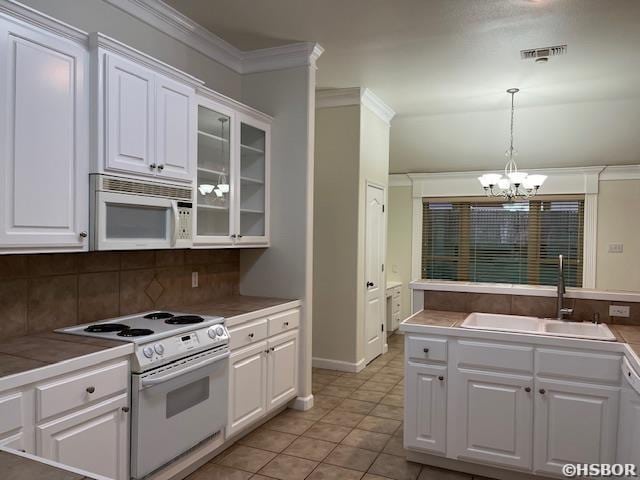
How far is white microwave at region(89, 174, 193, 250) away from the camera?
2385 millimetres

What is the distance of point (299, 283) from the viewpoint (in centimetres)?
384

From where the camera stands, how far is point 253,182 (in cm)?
382

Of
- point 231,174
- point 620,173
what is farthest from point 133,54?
point 620,173

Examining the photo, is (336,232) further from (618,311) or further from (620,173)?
(620,173)

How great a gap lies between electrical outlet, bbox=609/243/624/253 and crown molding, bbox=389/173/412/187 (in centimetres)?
281

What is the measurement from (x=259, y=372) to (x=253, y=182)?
1446mm

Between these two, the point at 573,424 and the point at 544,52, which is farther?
the point at 544,52

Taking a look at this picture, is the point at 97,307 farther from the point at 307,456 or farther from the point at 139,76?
the point at 307,456

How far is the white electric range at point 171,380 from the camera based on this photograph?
2299 millimetres

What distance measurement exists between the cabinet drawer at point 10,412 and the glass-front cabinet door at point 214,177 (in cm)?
151

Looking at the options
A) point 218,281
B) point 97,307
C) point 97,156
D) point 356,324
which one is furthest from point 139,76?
point 356,324

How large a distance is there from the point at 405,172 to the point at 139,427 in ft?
19.1

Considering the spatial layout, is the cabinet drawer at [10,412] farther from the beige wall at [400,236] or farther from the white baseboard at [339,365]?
the beige wall at [400,236]

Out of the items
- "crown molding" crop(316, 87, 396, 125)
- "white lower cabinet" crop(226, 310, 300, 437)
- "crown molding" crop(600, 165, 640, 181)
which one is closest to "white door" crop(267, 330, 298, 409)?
"white lower cabinet" crop(226, 310, 300, 437)
